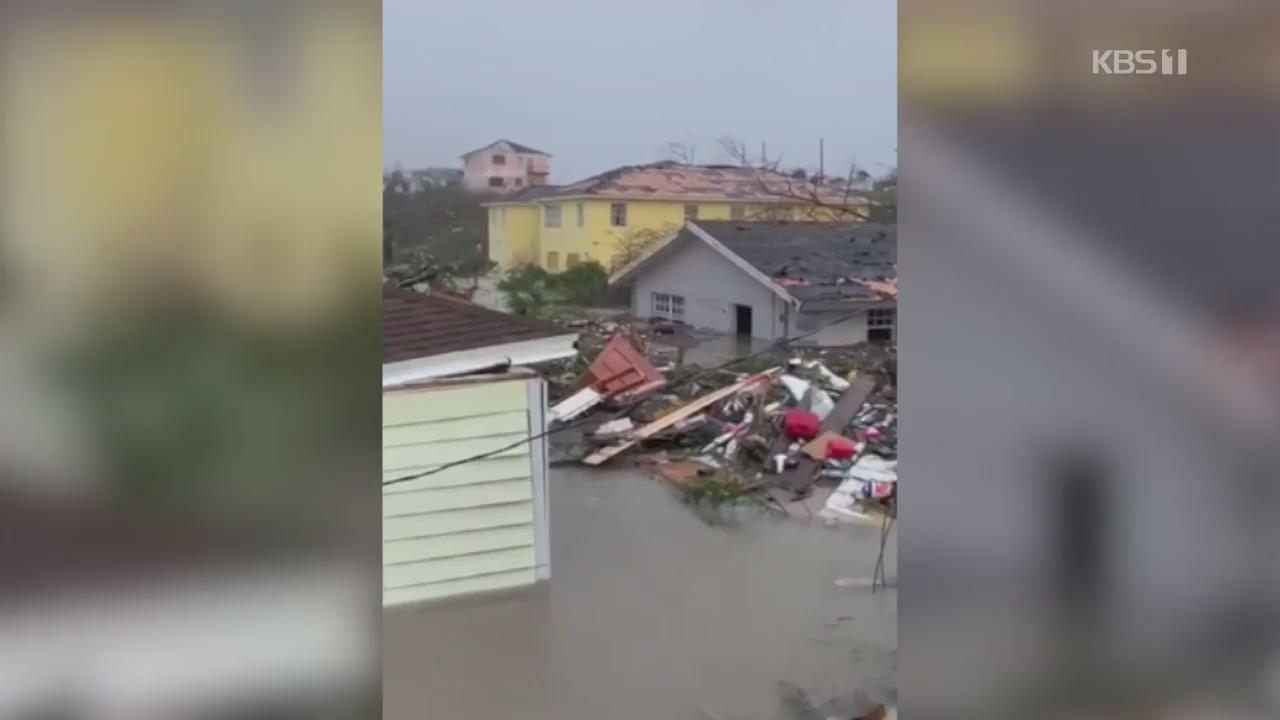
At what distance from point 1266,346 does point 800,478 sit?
76 centimetres

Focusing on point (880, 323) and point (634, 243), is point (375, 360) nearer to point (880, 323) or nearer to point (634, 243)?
point (634, 243)

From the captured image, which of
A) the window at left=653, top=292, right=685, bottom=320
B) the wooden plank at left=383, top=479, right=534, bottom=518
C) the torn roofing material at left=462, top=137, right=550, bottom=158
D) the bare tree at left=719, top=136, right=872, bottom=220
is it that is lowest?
the wooden plank at left=383, top=479, right=534, bottom=518

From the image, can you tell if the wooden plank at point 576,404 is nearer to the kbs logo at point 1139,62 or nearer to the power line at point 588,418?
the power line at point 588,418

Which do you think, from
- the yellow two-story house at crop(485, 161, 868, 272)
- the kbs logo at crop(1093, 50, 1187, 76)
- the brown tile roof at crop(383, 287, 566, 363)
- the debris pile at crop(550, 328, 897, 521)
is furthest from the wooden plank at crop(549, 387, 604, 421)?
the kbs logo at crop(1093, 50, 1187, 76)

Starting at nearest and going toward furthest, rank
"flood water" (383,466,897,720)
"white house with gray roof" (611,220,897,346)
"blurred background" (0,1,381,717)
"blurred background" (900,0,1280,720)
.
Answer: "blurred background" (0,1,381,717), "blurred background" (900,0,1280,720), "flood water" (383,466,897,720), "white house with gray roof" (611,220,897,346)

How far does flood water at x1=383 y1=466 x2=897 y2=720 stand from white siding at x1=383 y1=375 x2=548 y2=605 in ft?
0.13

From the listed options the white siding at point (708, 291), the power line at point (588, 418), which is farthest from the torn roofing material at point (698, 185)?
the power line at point (588, 418)

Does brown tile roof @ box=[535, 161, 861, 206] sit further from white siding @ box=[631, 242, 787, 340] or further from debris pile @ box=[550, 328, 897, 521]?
debris pile @ box=[550, 328, 897, 521]

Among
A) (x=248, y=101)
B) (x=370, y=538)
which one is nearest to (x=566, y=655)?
(x=370, y=538)

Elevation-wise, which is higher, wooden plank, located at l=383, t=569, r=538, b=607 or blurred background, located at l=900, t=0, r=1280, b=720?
blurred background, located at l=900, t=0, r=1280, b=720

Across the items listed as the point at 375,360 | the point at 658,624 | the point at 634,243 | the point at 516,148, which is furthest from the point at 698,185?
the point at 658,624

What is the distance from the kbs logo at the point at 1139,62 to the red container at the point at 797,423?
71cm

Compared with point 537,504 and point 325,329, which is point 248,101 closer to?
point 325,329

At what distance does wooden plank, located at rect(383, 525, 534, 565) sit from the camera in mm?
1604
